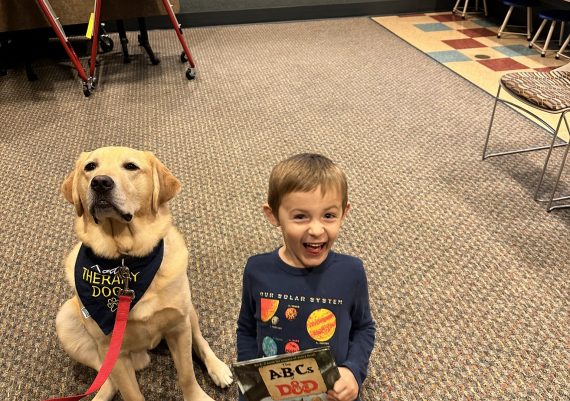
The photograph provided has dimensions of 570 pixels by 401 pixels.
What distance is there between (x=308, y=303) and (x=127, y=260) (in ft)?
1.76

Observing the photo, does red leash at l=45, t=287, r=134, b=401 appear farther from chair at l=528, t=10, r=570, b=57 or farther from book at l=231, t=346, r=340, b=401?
chair at l=528, t=10, r=570, b=57

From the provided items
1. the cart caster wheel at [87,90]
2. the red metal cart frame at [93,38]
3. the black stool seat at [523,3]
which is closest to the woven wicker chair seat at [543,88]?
the red metal cart frame at [93,38]

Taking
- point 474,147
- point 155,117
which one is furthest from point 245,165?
point 474,147

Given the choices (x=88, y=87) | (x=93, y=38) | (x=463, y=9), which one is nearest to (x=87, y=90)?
(x=88, y=87)

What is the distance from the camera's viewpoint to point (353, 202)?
253cm

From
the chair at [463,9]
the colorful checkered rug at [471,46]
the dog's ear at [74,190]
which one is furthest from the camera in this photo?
the chair at [463,9]

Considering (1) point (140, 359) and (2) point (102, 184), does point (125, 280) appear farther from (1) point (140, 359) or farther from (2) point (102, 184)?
(1) point (140, 359)

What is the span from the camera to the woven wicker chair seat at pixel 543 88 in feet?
7.68

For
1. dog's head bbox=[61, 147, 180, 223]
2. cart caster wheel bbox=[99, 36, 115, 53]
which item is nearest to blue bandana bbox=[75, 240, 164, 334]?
dog's head bbox=[61, 147, 180, 223]

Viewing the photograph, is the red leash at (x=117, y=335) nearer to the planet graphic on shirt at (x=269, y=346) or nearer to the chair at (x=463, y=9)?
the planet graphic on shirt at (x=269, y=346)

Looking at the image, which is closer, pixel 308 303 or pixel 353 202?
pixel 308 303

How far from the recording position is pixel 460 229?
7.64 feet

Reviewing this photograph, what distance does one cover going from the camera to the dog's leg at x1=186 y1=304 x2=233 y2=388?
5.18 ft

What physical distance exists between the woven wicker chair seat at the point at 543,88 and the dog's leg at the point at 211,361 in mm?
1924
